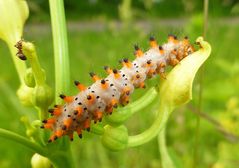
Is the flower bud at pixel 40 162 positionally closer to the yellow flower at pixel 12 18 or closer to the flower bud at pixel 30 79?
the flower bud at pixel 30 79

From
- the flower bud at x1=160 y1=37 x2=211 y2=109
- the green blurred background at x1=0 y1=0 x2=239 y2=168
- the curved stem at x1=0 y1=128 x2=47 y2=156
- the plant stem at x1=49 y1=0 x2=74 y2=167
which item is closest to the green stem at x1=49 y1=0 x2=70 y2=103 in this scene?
the plant stem at x1=49 y1=0 x2=74 y2=167

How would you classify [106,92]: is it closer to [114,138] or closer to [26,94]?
[114,138]

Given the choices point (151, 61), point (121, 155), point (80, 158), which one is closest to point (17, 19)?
point (151, 61)

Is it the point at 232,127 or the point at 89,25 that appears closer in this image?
the point at 232,127

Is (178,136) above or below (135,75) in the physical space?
below

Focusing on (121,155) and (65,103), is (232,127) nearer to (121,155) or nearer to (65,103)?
(121,155)

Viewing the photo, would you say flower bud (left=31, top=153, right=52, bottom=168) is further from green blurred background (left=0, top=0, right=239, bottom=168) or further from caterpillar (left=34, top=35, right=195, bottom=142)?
green blurred background (left=0, top=0, right=239, bottom=168)

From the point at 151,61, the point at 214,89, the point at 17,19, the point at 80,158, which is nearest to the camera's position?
the point at 151,61
